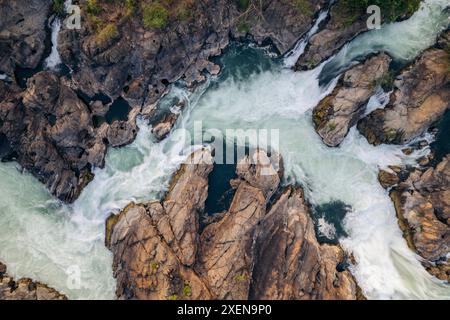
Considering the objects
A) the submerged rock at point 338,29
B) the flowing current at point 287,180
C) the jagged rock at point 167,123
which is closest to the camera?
the flowing current at point 287,180

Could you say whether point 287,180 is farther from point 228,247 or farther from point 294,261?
point 228,247

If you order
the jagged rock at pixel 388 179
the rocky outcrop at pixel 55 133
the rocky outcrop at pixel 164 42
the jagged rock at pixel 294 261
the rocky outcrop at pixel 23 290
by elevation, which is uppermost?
the rocky outcrop at pixel 164 42

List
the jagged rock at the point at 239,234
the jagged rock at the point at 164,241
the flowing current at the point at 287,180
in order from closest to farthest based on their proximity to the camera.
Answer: the jagged rock at the point at 164,241
the jagged rock at the point at 239,234
the flowing current at the point at 287,180

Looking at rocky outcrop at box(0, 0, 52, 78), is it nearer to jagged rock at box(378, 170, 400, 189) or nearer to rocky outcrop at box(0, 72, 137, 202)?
rocky outcrop at box(0, 72, 137, 202)

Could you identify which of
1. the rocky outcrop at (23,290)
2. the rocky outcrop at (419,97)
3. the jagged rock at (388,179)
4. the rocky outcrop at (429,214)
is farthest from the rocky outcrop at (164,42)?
the rocky outcrop at (429,214)

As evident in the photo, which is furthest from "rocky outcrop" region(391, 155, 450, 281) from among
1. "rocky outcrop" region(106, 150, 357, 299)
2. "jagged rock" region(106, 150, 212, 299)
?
"jagged rock" region(106, 150, 212, 299)

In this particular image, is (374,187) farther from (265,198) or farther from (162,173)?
(162,173)

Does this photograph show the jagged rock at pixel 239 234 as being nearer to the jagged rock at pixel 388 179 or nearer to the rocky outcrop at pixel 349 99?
the rocky outcrop at pixel 349 99
